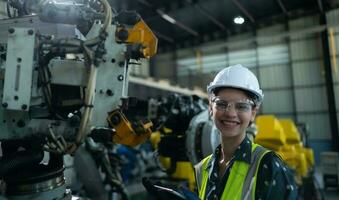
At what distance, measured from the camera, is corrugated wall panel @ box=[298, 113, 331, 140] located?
11.3 metres

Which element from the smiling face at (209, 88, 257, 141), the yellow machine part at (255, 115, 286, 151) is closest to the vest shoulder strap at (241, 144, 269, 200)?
the smiling face at (209, 88, 257, 141)

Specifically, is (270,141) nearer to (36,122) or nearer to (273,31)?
(36,122)

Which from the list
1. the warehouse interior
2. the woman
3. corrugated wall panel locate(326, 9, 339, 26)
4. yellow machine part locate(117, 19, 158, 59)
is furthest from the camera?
corrugated wall panel locate(326, 9, 339, 26)

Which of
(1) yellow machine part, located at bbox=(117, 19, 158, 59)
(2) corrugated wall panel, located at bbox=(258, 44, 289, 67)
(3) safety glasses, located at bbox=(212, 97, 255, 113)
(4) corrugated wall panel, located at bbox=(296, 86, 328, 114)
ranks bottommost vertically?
(3) safety glasses, located at bbox=(212, 97, 255, 113)

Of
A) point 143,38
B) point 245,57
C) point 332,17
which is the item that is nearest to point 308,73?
point 332,17

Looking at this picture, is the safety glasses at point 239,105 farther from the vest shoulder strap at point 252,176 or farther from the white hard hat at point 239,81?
the vest shoulder strap at point 252,176

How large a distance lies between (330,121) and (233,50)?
4.35m

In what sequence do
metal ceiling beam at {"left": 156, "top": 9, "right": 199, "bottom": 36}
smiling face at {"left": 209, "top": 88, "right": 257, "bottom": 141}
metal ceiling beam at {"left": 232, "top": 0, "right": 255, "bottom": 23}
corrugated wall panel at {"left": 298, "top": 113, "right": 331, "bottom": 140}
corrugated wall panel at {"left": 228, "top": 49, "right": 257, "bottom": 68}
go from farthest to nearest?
1. corrugated wall panel at {"left": 228, "top": 49, "right": 257, "bottom": 68}
2. corrugated wall panel at {"left": 298, "top": 113, "right": 331, "bottom": 140}
3. metal ceiling beam at {"left": 156, "top": 9, "right": 199, "bottom": 36}
4. metal ceiling beam at {"left": 232, "top": 0, "right": 255, "bottom": 23}
5. smiling face at {"left": 209, "top": 88, "right": 257, "bottom": 141}

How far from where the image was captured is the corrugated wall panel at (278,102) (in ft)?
39.4

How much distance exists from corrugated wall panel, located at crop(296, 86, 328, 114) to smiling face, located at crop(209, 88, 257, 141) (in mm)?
10925

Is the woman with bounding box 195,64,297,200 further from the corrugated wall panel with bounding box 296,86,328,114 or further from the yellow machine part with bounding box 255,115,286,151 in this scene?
the corrugated wall panel with bounding box 296,86,328,114

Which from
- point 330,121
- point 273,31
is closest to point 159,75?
point 273,31

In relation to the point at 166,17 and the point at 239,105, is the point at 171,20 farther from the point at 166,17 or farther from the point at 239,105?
the point at 239,105

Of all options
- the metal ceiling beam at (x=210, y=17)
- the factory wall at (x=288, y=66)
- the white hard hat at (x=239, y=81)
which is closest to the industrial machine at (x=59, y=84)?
the white hard hat at (x=239, y=81)
